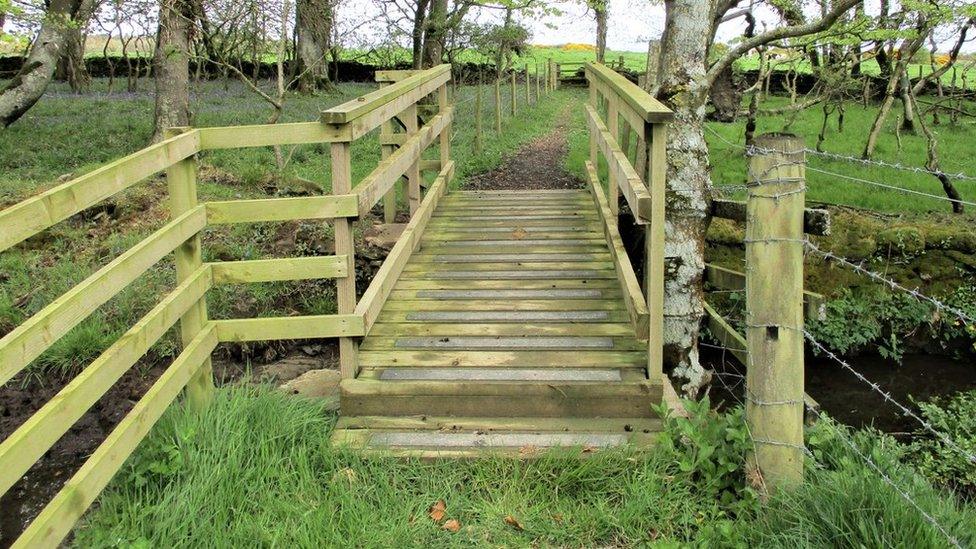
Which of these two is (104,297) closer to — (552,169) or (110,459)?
(110,459)

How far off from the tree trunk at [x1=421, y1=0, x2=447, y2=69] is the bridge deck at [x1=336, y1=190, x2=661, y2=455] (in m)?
9.30

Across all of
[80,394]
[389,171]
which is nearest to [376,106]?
[389,171]

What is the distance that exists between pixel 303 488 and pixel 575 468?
1.22m

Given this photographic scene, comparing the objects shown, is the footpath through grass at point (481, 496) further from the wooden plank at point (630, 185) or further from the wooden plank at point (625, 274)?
the wooden plank at point (630, 185)

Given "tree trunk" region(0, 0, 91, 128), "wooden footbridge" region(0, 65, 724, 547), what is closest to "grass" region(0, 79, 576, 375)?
"tree trunk" region(0, 0, 91, 128)

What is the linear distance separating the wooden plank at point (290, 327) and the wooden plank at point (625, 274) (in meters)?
1.50

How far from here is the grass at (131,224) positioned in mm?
5930

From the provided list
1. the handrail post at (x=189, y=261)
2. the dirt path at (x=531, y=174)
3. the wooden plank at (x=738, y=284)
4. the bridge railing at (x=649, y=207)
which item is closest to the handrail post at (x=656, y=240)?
the bridge railing at (x=649, y=207)

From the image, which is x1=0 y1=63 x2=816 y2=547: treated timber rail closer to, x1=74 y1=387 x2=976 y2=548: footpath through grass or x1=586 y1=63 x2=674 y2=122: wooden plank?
x1=586 y1=63 x2=674 y2=122: wooden plank

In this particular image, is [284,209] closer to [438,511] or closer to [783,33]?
[438,511]

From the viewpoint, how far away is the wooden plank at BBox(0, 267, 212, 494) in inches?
93.5

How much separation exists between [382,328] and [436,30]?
11.1 meters

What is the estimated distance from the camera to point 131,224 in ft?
24.0

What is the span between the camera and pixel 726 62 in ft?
20.2
